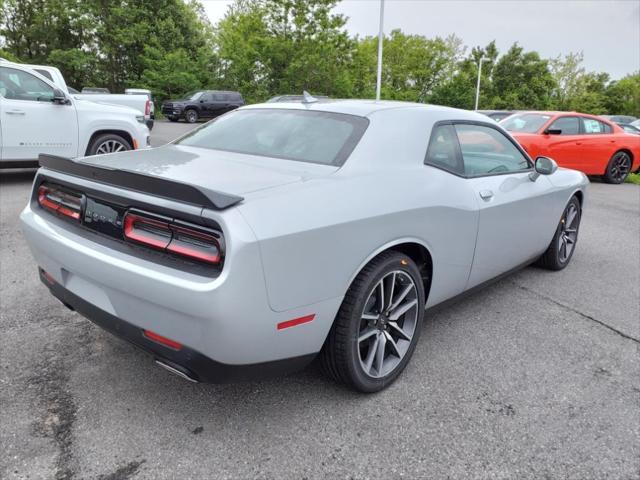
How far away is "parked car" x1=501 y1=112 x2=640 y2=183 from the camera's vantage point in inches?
383

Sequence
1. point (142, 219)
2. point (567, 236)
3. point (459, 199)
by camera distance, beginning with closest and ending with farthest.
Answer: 1. point (142, 219)
2. point (459, 199)
3. point (567, 236)

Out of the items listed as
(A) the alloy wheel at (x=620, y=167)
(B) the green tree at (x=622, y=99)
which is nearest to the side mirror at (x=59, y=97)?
(A) the alloy wheel at (x=620, y=167)

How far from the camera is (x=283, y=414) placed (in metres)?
A: 2.35

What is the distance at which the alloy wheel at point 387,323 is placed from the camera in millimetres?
2465

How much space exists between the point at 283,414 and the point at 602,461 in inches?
55.2

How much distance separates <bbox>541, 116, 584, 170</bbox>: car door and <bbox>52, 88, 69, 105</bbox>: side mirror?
8.48 metres

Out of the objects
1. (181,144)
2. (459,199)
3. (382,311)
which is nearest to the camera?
(382,311)

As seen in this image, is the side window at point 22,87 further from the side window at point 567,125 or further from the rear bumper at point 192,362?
the side window at point 567,125

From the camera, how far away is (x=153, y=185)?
1.98 metres

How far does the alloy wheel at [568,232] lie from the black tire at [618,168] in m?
7.36

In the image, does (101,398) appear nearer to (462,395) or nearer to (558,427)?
(462,395)

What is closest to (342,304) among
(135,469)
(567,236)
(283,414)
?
(283,414)

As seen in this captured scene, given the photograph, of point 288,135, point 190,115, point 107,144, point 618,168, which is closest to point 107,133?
point 107,144

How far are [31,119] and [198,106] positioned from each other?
62.1 ft
